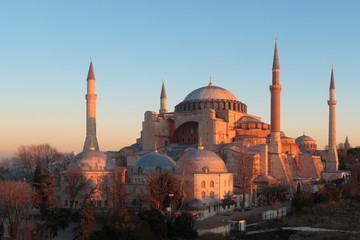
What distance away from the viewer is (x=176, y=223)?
700 inches

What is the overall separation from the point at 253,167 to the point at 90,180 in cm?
1101

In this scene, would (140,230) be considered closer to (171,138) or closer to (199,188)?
(199,188)

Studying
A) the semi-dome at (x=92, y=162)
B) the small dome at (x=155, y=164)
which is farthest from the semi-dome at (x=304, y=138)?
the semi-dome at (x=92, y=162)

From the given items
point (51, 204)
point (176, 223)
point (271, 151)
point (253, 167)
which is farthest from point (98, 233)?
point (271, 151)

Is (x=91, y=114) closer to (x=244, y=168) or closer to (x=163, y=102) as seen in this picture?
(x=163, y=102)

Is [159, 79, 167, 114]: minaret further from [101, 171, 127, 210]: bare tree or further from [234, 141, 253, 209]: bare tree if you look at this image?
[101, 171, 127, 210]: bare tree

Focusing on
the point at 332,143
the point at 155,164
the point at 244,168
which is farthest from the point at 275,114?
the point at 155,164

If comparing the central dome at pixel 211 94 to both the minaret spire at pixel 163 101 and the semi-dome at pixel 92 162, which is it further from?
the semi-dome at pixel 92 162

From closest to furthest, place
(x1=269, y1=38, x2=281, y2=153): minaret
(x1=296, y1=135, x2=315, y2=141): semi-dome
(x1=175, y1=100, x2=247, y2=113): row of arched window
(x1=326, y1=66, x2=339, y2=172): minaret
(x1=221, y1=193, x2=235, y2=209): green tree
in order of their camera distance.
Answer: (x1=221, y1=193, x2=235, y2=209): green tree
(x1=269, y1=38, x2=281, y2=153): minaret
(x1=175, y1=100, x2=247, y2=113): row of arched window
(x1=326, y1=66, x2=339, y2=172): minaret
(x1=296, y1=135, x2=315, y2=141): semi-dome

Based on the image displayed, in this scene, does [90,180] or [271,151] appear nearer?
[90,180]

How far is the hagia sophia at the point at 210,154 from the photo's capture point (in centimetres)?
2402

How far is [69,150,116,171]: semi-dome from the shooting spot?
83.6 feet

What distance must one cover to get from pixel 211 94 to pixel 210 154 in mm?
12824

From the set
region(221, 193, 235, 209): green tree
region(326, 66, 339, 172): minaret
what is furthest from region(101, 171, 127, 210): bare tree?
region(326, 66, 339, 172): minaret
